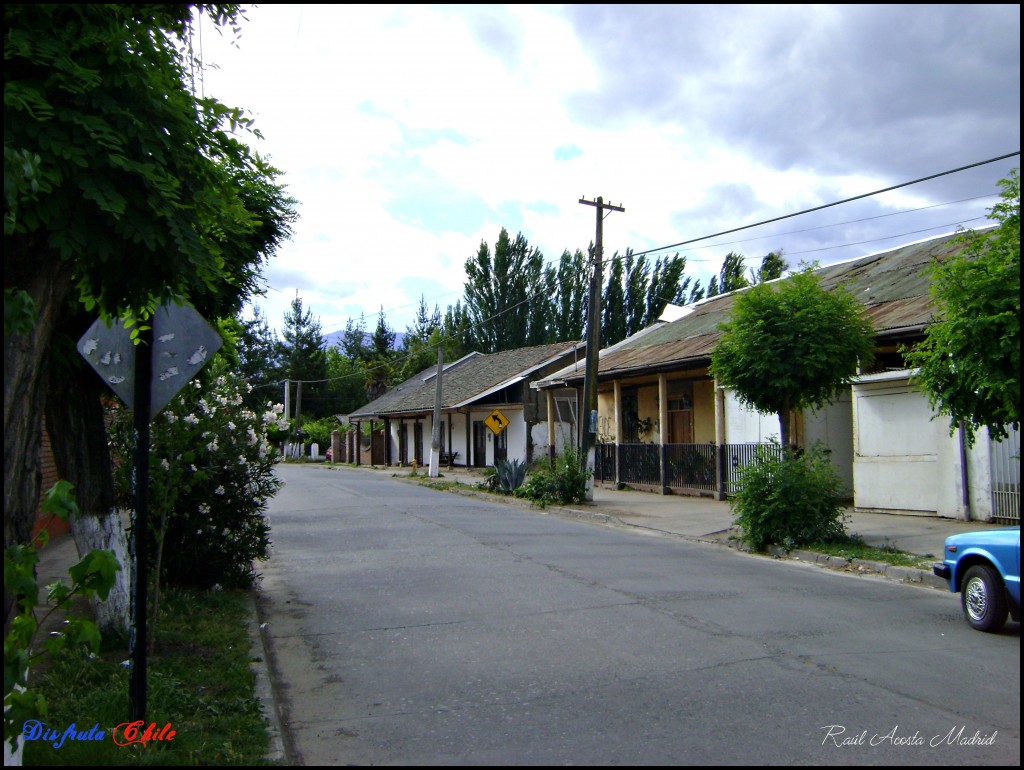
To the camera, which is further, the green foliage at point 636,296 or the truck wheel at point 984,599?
the green foliage at point 636,296

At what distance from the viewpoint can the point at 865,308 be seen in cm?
1703

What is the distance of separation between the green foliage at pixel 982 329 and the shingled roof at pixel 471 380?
29.8m

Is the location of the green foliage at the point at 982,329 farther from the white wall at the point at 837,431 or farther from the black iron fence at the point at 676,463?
the white wall at the point at 837,431

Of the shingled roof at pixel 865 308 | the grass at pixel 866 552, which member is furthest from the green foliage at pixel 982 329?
the shingled roof at pixel 865 308

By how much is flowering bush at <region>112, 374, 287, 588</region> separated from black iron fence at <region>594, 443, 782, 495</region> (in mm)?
Answer: 11786

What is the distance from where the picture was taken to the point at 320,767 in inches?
197

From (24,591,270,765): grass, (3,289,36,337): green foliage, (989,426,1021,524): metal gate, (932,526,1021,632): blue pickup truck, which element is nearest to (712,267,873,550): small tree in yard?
(989,426,1021,524): metal gate

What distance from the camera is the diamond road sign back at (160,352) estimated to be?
5281mm

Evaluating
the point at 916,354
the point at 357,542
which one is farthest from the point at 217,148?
the point at 357,542

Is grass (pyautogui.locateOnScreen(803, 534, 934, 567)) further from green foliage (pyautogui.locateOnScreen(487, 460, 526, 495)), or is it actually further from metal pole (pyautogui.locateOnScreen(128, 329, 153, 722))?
green foliage (pyautogui.locateOnScreen(487, 460, 526, 495))

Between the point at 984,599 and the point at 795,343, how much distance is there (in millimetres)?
6582

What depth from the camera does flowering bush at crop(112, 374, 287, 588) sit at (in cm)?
925

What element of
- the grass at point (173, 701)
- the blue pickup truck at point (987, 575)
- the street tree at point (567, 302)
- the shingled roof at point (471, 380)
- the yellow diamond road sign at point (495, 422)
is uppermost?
the street tree at point (567, 302)

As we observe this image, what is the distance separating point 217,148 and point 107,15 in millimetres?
835
